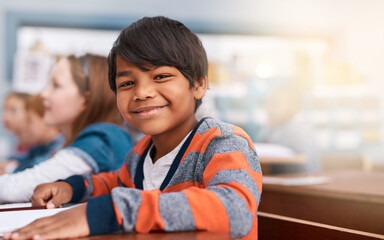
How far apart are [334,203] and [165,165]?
0.58 metres

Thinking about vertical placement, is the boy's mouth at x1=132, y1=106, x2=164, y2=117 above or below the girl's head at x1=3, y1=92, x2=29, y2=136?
above

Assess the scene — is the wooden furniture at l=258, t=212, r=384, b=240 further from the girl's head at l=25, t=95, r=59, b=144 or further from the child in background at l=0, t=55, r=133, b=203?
the girl's head at l=25, t=95, r=59, b=144

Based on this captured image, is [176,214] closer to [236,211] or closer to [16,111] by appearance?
[236,211]

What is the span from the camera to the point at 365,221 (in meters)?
1.08

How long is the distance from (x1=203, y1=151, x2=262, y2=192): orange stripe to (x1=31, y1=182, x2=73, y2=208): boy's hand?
0.31m

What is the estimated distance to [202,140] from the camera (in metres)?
0.72

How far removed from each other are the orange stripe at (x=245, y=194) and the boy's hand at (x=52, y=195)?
1.22ft

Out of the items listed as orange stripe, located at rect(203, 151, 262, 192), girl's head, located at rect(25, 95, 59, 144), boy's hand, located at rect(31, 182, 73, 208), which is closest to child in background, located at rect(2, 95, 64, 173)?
girl's head, located at rect(25, 95, 59, 144)

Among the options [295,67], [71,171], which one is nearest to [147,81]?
[71,171]

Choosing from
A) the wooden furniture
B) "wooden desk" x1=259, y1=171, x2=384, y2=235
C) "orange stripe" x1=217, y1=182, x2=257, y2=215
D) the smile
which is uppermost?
the smile

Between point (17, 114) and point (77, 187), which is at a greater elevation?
point (77, 187)

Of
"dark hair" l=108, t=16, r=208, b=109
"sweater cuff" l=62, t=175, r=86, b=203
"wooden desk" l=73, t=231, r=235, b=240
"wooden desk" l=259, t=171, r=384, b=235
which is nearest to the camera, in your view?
"wooden desk" l=73, t=231, r=235, b=240

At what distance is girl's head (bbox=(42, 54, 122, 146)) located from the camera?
1228 mm

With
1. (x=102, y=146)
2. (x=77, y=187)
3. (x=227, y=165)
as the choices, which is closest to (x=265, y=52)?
(x=102, y=146)
